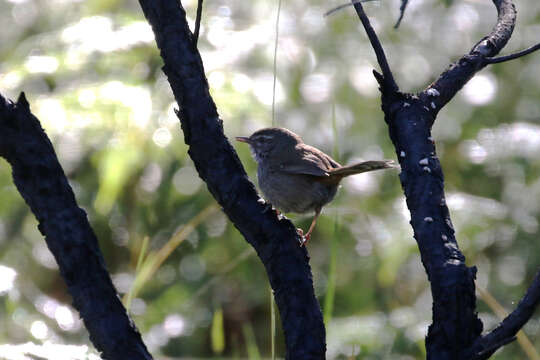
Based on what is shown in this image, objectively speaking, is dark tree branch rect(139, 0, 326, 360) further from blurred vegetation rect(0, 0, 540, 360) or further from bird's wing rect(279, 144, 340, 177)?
bird's wing rect(279, 144, 340, 177)

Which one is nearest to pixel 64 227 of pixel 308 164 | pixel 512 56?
pixel 512 56

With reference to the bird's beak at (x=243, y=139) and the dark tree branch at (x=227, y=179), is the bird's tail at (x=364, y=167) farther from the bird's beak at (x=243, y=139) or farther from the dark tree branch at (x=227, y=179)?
the dark tree branch at (x=227, y=179)

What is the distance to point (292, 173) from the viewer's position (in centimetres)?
325

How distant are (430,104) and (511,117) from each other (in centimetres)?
271

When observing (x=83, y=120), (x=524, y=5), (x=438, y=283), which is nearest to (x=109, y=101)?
(x=83, y=120)

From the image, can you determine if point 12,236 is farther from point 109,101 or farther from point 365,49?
point 365,49

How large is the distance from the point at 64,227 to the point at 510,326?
3.02 ft

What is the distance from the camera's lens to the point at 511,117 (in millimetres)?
4207

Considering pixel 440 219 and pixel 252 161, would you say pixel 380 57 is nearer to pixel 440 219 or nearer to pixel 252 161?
pixel 440 219

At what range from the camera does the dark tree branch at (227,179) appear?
1.62 metres

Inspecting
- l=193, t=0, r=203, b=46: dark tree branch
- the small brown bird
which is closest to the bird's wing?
the small brown bird

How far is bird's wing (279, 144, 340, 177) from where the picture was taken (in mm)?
3138

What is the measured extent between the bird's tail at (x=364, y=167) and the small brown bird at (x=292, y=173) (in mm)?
34

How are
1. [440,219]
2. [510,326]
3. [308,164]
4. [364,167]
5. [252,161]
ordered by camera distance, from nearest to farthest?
[510,326] < [440,219] < [364,167] < [308,164] < [252,161]
